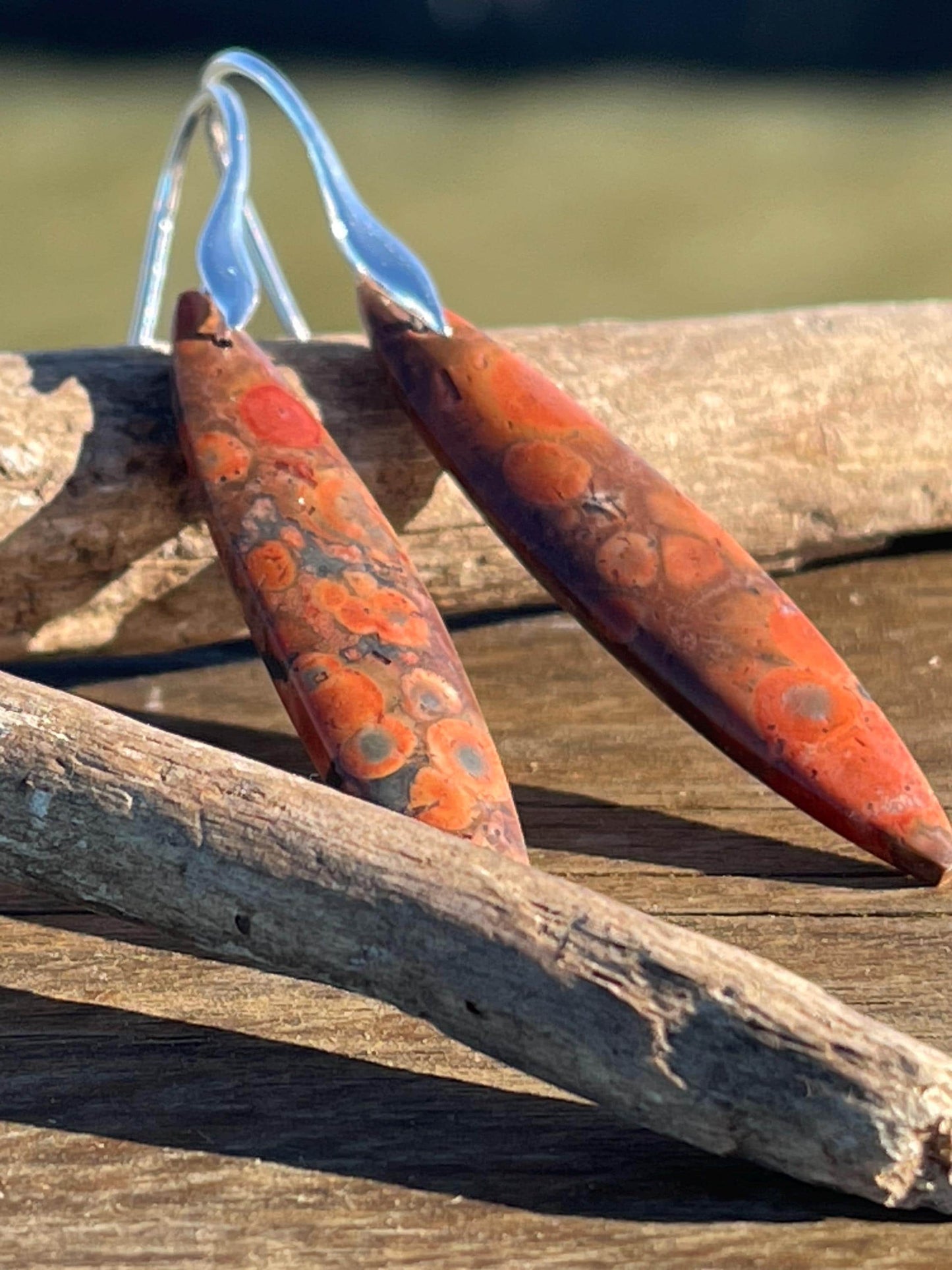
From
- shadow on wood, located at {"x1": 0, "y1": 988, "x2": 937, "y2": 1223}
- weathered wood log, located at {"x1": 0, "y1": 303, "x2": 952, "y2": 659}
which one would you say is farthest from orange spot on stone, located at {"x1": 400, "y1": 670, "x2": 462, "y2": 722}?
weathered wood log, located at {"x1": 0, "y1": 303, "x2": 952, "y2": 659}

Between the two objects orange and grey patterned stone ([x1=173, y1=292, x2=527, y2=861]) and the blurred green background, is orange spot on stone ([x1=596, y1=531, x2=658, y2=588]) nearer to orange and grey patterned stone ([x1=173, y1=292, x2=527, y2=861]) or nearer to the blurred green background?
orange and grey patterned stone ([x1=173, y1=292, x2=527, y2=861])

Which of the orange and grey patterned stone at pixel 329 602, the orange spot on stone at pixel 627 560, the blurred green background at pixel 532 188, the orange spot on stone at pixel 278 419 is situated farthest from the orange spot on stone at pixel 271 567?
the blurred green background at pixel 532 188

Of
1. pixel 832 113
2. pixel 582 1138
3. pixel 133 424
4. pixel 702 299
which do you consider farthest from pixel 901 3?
pixel 582 1138

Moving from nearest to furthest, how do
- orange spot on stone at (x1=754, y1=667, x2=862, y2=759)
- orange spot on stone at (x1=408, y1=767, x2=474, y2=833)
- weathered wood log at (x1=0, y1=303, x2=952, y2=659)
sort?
orange spot on stone at (x1=408, y1=767, x2=474, y2=833) → orange spot on stone at (x1=754, y1=667, x2=862, y2=759) → weathered wood log at (x1=0, y1=303, x2=952, y2=659)

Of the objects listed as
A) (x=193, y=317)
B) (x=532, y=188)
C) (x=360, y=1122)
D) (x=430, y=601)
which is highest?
(x=193, y=317)

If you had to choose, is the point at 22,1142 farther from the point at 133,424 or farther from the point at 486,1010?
the point at 133,424

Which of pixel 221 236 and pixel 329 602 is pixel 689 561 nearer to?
pixel 329 602

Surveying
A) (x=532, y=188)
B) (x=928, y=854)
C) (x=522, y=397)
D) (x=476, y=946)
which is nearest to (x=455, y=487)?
(x=522, y=397)

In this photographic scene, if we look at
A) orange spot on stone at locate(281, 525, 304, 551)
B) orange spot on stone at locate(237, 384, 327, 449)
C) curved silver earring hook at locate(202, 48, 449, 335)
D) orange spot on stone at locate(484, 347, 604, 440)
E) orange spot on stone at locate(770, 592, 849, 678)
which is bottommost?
orange spot on stone at locate(770, 592, 849, 678)
